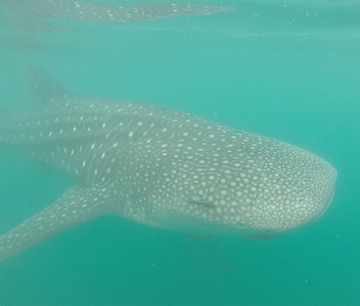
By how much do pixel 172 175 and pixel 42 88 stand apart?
5640 mm

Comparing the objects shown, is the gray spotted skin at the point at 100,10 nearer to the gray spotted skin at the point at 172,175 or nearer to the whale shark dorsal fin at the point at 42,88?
the whale shark dorsal fin at the point at 42,88

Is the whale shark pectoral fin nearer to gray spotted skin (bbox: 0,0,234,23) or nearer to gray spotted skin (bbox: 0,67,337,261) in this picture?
gray spotted skin (bbox: 0,67,337,261)

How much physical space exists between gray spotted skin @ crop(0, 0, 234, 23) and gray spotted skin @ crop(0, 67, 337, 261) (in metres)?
9.43

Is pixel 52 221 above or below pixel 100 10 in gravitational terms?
below

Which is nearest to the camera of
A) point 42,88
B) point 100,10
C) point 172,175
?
point 172,175

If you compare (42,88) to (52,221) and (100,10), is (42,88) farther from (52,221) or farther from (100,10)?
(100,10)

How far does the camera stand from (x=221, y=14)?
16656mm

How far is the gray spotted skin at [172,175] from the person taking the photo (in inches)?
142

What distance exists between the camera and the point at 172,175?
421 centimetres

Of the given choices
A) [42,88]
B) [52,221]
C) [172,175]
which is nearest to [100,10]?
[42,88]

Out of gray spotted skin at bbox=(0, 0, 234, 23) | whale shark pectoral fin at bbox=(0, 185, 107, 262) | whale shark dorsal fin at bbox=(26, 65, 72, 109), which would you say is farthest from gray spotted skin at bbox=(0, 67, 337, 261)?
gray spotted skin at bbox=(0, 0, 234, 23)

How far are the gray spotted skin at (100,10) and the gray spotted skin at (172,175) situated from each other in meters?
9.43

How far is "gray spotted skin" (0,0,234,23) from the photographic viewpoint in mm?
14297

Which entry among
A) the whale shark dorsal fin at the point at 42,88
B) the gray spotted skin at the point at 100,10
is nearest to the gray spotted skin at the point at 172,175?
the whale shark dorsal fin at the point at 42,88
